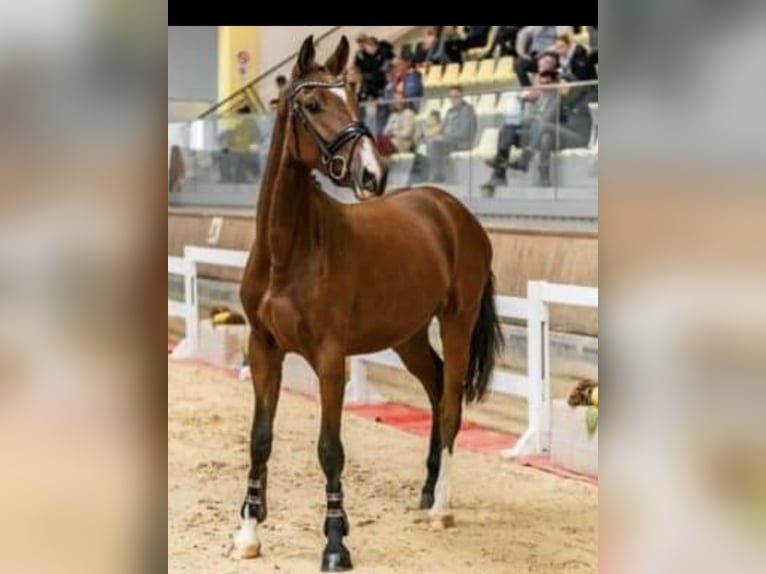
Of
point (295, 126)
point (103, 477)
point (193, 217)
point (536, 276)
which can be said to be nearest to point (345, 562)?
point (295, 126)

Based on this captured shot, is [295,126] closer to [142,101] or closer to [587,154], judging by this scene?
[142,101]

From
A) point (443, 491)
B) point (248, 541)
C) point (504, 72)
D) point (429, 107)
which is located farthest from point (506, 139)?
point (248, 541)

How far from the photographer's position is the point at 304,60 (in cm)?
218

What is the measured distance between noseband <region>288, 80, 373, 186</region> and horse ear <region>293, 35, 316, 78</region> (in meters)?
0.02

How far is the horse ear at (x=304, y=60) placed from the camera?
83.3 inches

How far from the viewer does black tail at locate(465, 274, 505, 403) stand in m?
3.01

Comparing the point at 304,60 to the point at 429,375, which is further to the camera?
the point at 429,375

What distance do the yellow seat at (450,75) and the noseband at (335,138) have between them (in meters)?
4.78

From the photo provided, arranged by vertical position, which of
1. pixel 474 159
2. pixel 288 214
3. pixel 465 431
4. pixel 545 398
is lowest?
pixel 465 431

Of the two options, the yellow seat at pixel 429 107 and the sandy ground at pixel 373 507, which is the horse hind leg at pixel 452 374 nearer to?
the sandy ground at pixel 373 507

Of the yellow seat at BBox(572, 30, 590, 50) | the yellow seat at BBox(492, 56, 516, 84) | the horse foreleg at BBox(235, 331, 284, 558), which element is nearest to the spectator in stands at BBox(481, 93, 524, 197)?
the yellow seat at BBox(492, 56, 516, 84)

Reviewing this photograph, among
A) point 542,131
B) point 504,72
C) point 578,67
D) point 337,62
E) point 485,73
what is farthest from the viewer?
point 485,73

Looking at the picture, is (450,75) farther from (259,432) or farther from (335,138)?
(335,138)

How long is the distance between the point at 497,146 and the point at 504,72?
1.40m
